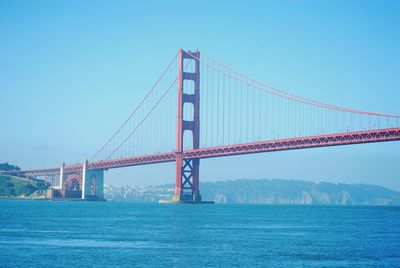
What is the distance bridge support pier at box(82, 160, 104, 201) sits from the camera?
4318 inches

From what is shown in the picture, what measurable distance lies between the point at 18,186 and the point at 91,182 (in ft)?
98.1

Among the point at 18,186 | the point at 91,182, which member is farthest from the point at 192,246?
the point at 18,186

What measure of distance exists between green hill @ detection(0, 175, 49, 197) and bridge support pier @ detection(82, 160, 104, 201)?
21907 millimetres

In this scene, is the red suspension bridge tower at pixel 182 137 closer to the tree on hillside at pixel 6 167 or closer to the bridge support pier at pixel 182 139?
the bridge support pier at pixel 182 139

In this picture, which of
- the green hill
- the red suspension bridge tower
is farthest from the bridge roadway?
the green hill

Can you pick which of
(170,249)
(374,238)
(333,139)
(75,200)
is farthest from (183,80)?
(170,249)

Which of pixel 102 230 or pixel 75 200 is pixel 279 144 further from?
pixel 75 200

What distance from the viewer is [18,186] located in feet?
450

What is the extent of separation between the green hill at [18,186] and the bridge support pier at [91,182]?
21.9 meters

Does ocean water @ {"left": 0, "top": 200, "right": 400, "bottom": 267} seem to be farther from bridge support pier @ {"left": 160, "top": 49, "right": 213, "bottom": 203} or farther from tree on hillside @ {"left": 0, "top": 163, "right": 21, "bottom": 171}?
tree on hillside @ {"left": 0, "top": 163, "right": 21, "bottom": 171}

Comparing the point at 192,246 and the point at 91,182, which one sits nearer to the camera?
the point at 192,246

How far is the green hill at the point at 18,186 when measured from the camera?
134250 millimetres

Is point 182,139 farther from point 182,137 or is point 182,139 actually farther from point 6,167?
point 6,167

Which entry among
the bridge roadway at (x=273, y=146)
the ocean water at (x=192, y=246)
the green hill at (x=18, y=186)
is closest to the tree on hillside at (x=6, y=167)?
the green hill at (x=18, y=186)
